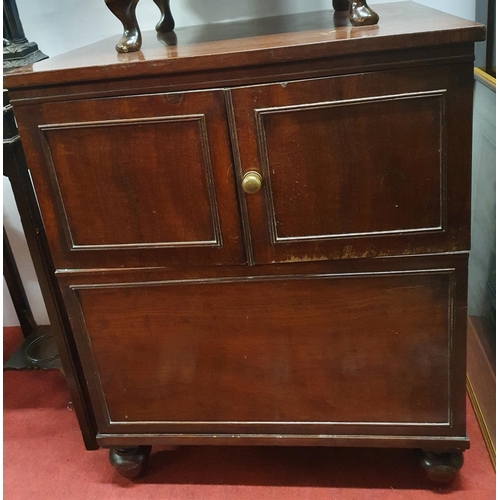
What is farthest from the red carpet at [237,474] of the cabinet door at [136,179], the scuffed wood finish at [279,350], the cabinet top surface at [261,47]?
the cabinet top surface at [261,47]

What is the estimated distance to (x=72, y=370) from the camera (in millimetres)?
1161

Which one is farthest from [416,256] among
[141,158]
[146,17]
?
[146,17]

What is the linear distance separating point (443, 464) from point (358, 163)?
1.94 ft

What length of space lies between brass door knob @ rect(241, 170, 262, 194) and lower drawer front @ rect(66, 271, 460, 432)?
160 mm

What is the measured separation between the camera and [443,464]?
101 cm

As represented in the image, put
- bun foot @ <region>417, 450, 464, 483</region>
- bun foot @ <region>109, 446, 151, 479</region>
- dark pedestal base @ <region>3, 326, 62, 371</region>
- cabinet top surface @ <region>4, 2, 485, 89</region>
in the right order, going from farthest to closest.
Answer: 1. dark pedestal base @ <region>3, 326, 62, 371</region>
2. bun foot @ <region>109, 446, 151, 479</region>
3. bun foot @ <region>417, 450, 464, 483</region>
4. cabinet top surface @ <region>4, 2, 485, 89</region>

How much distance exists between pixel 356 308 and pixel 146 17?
0.85 meters

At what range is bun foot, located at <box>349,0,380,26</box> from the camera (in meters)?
0.82

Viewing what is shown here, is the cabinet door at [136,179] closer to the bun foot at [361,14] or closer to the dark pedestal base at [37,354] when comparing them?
the bun foot at [361,14]

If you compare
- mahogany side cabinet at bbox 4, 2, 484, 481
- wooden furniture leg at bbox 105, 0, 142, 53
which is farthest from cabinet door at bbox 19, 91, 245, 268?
wooden furniture leg at bbox 105, 0, 142, 53

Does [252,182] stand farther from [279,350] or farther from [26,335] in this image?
[26,335]

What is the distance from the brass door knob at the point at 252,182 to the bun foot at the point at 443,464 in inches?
23.8

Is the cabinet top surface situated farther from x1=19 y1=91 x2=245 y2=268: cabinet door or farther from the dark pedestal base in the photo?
the dark pedestal base

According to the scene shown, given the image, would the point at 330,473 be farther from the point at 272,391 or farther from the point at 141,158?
the point at 141,158
